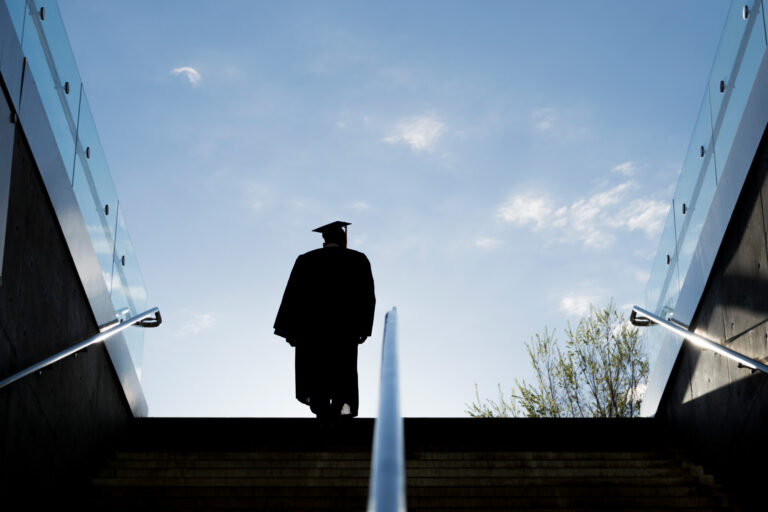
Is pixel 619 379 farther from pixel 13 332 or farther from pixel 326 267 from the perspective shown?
pixel 13 332

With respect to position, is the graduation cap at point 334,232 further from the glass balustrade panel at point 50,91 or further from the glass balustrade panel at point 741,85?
the glass balustrade panel at point 741,85

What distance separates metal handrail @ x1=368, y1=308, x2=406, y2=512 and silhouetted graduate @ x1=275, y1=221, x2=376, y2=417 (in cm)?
308

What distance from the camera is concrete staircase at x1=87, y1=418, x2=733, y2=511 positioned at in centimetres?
591

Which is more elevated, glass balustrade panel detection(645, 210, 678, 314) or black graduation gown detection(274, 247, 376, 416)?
glass balustrade panel detection(645, 210, 678, 314)

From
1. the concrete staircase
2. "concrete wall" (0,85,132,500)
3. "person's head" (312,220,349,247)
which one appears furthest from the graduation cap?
"concrete wall" (0,85,132,500)

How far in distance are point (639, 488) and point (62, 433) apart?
3725 mm

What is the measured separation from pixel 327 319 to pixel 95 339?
1.61 m

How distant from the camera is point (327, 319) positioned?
6.82 meters

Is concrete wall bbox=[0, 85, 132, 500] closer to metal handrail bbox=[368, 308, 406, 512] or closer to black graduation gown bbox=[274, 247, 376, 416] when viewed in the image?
black graduation gown bbox=[274, 247, 376, 416]

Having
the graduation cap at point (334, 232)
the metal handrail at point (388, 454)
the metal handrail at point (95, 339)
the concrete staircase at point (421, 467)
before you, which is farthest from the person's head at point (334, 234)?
the metal handrail at point (388, 454)

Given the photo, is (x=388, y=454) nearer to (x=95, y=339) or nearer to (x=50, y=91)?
(x=95, y=339)

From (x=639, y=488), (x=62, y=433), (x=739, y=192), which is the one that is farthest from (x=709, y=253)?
(x=62, y=433)

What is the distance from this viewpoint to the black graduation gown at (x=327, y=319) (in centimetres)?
667

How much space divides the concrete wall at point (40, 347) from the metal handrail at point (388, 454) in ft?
8.05
